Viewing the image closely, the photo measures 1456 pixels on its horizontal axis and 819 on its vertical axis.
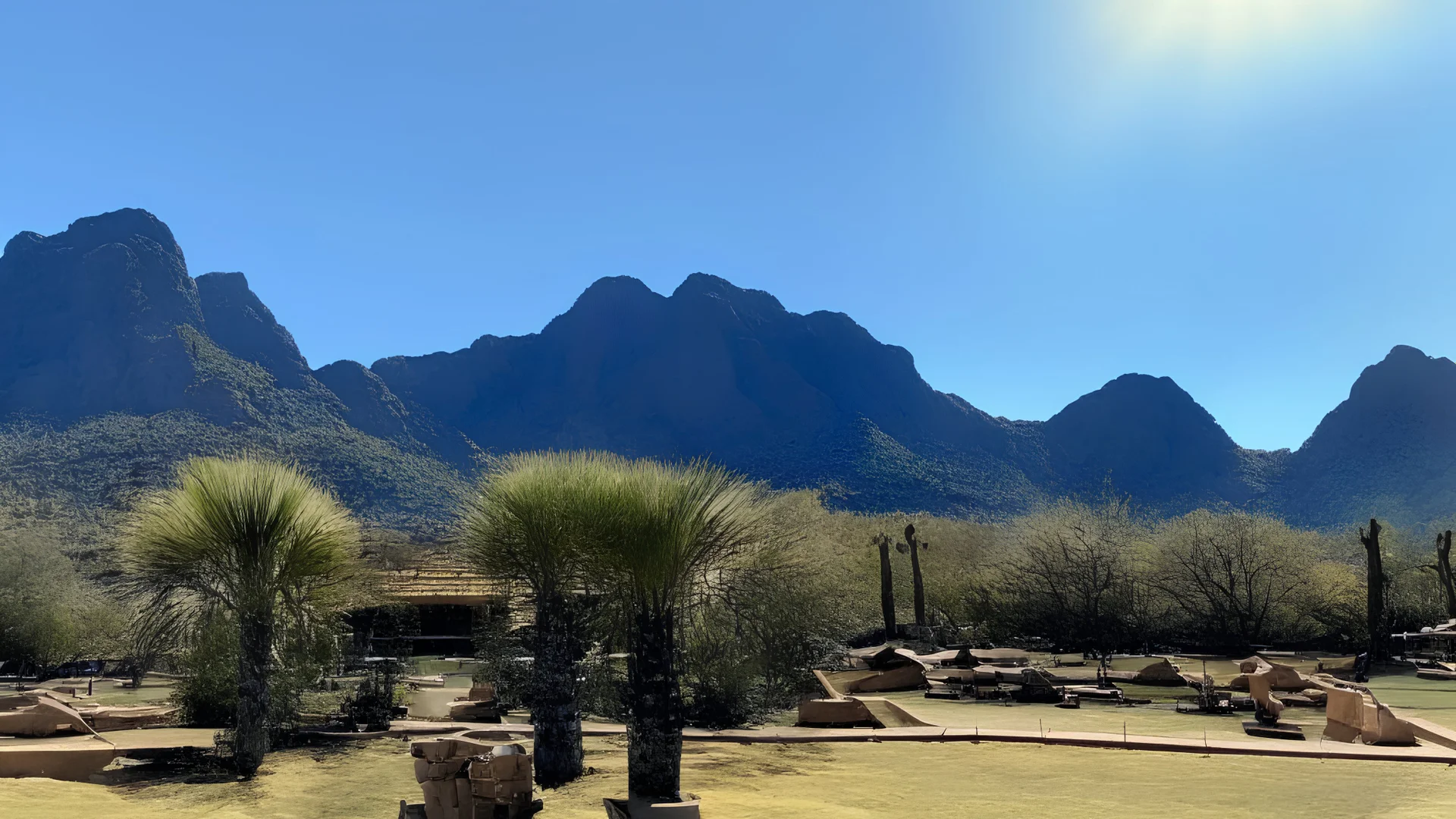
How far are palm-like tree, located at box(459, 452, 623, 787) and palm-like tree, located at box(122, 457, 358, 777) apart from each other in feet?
9.63

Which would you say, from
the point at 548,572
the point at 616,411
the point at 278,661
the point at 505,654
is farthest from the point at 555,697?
the point at 616,411

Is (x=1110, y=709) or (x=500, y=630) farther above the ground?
(x=500, y=630)

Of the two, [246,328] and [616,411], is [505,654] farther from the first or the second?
[616,411]

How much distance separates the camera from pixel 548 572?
9.74 m

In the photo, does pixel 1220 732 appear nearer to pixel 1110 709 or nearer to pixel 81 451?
pixel 1110 709

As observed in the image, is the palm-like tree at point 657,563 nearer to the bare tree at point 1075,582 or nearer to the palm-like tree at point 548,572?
the palm-like tree at point 548,572

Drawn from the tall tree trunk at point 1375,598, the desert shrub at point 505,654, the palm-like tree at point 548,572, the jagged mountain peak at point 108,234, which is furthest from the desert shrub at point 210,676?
the jagged mountain peak at point 108,234

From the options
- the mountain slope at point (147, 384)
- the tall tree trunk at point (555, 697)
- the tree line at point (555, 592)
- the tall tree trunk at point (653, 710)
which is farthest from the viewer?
the mountain slope at point (147, 384)

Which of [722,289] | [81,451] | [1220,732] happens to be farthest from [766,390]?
[1220,732]

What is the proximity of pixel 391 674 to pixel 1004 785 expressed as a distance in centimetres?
914

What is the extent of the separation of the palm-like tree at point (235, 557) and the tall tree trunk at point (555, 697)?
11.7ft

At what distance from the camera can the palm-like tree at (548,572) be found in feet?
31.0

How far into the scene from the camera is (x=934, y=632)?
2931 cm

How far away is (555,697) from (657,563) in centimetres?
278
